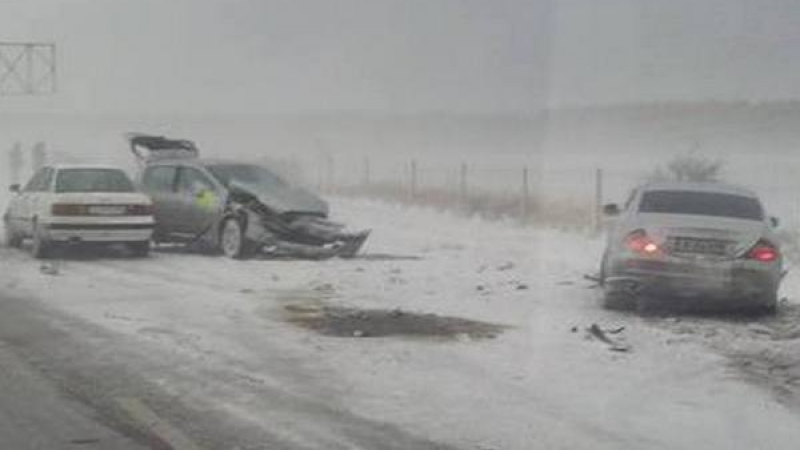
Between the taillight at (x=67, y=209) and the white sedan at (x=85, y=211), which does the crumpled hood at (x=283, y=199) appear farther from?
the taillight at (x=67, y=209)

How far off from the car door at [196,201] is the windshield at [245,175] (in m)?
0.18

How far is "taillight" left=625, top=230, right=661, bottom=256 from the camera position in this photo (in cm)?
1290

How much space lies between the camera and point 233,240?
18875 mm

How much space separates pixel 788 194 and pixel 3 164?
167 feet

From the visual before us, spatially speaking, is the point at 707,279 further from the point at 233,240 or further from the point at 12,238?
the point at 12,238

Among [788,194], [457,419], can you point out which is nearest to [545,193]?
[788,194]

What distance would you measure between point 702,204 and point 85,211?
9.06 m

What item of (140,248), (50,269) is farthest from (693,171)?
(50,269)

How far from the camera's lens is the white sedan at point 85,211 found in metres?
18.5

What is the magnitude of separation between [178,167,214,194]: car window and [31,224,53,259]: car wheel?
2.23 meters

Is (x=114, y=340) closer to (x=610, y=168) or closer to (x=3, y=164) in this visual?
(x=610, y=168)

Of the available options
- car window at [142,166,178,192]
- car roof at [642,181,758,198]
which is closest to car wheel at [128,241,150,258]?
car window at [142,166,178,192]

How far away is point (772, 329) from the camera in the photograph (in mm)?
12172

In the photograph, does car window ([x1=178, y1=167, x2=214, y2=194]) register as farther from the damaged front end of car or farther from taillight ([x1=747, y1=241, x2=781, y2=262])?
taillight ([x1=747, y1=241, x2=781, y2=262])
